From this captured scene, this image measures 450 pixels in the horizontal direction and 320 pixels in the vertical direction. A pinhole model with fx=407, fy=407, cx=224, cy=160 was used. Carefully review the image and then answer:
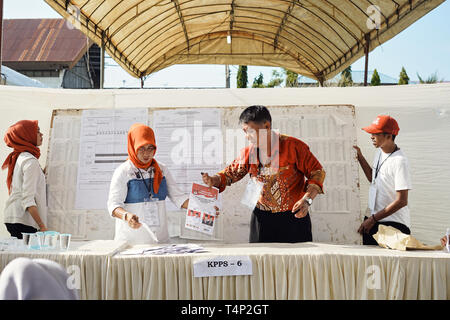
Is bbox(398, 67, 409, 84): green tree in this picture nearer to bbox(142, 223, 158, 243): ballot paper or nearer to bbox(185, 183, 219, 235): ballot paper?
bbox(185, 183, 219, 235): ballot paper

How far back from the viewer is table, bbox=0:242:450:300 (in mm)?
2137

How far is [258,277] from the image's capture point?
2.15 meters

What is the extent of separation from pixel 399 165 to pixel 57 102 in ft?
10.7

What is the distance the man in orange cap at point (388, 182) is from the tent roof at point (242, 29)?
2543 millimetres

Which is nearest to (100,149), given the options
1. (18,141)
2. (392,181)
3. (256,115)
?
(18,141)

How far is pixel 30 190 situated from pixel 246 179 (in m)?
1.86

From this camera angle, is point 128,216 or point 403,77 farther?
point 403,77

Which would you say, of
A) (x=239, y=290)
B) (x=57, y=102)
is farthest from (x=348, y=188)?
(x=57, y=102)

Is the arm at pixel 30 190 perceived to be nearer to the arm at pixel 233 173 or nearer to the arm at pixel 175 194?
the arm at pixel 175 194

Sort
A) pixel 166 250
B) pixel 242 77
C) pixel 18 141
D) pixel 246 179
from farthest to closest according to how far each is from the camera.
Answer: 1. pixel 242 77
2. pixel 246 179
3. pixel 18 141
4. pixel 166 250

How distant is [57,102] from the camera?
415cm

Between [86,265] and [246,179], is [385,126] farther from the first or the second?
[86,265]

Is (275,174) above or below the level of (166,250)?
above

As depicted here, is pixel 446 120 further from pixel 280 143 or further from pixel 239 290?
pixel 239 290
